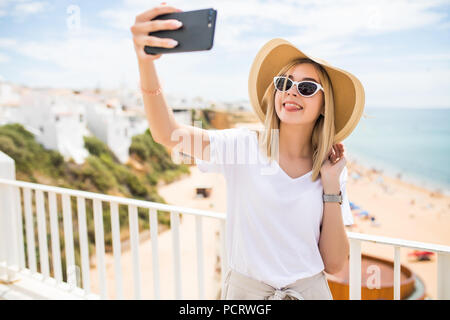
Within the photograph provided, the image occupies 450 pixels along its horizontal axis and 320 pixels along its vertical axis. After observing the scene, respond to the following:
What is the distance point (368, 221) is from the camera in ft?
93.1

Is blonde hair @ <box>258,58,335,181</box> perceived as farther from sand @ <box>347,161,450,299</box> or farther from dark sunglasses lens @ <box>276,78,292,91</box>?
sand @ <box>347,161,450,299</box>

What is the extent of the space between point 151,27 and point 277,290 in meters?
0.73

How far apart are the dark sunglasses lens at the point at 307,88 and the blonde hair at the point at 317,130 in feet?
0.17

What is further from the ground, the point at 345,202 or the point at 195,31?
the point at 195,31

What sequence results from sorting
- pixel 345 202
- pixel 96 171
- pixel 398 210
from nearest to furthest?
pixel 345 202 < pixel 96 171 < pixel 398 210

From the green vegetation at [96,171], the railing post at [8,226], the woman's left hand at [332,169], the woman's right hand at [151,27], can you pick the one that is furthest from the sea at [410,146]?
the woman's right hand at [151,27]

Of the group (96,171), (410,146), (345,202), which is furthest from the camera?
(410,146)

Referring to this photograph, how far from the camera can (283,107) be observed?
42.6 inches

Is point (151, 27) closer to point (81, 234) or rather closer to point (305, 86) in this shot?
point (305, 86)

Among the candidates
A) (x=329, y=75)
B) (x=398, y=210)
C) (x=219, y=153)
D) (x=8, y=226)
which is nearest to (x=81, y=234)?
(x=8, y=226)

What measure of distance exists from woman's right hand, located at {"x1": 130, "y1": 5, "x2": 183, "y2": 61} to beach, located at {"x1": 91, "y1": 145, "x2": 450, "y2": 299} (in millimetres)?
14629

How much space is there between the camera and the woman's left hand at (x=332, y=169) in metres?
1.02

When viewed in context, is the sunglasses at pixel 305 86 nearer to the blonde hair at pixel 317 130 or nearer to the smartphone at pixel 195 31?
the blonde hair at pixel 317 130
